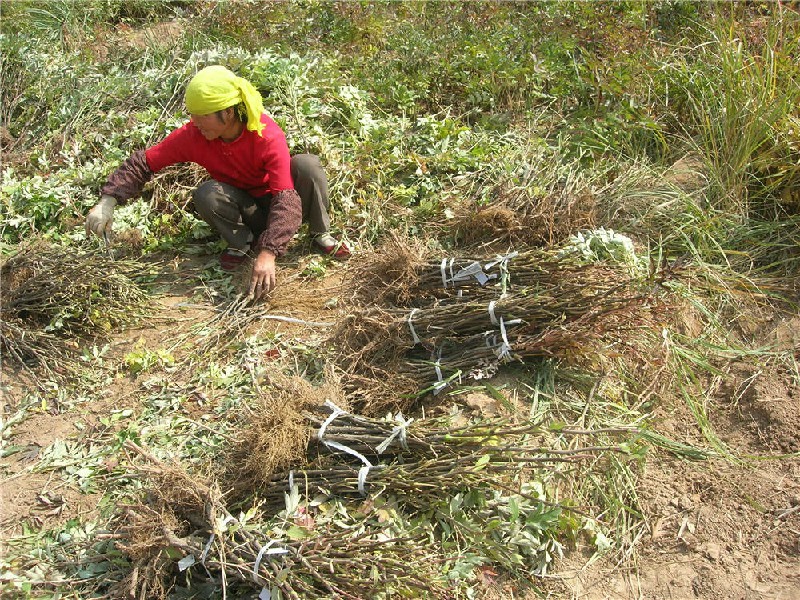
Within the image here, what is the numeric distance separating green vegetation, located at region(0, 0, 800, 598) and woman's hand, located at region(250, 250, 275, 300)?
16cm

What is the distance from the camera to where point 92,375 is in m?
3.23

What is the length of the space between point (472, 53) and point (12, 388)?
11.6 ft

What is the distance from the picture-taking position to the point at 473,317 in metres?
2.86

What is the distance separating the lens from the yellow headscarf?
10.3ft

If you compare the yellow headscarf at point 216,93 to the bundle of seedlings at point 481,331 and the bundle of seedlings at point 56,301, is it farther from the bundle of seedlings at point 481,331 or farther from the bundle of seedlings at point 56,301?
the bundle of seedlings at point 481,331

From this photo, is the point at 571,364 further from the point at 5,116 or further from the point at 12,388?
the point at 5,116

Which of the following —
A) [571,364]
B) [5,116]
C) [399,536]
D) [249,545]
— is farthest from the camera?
[5,116]

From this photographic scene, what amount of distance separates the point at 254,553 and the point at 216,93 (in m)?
2.01

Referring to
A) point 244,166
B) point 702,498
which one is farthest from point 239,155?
point 702,498

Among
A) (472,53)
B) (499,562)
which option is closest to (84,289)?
(499,562)

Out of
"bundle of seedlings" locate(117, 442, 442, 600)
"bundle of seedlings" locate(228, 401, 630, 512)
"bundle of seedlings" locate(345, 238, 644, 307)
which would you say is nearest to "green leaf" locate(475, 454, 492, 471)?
"bundle of seedlings" locate(228, 401, 630, 512)

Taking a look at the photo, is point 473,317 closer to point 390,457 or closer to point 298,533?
point 390,457

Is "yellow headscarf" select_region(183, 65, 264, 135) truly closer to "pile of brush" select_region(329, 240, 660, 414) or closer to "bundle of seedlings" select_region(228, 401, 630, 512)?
"pile of brush" select_region(329, 240, 660, 414)

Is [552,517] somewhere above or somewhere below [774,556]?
above
